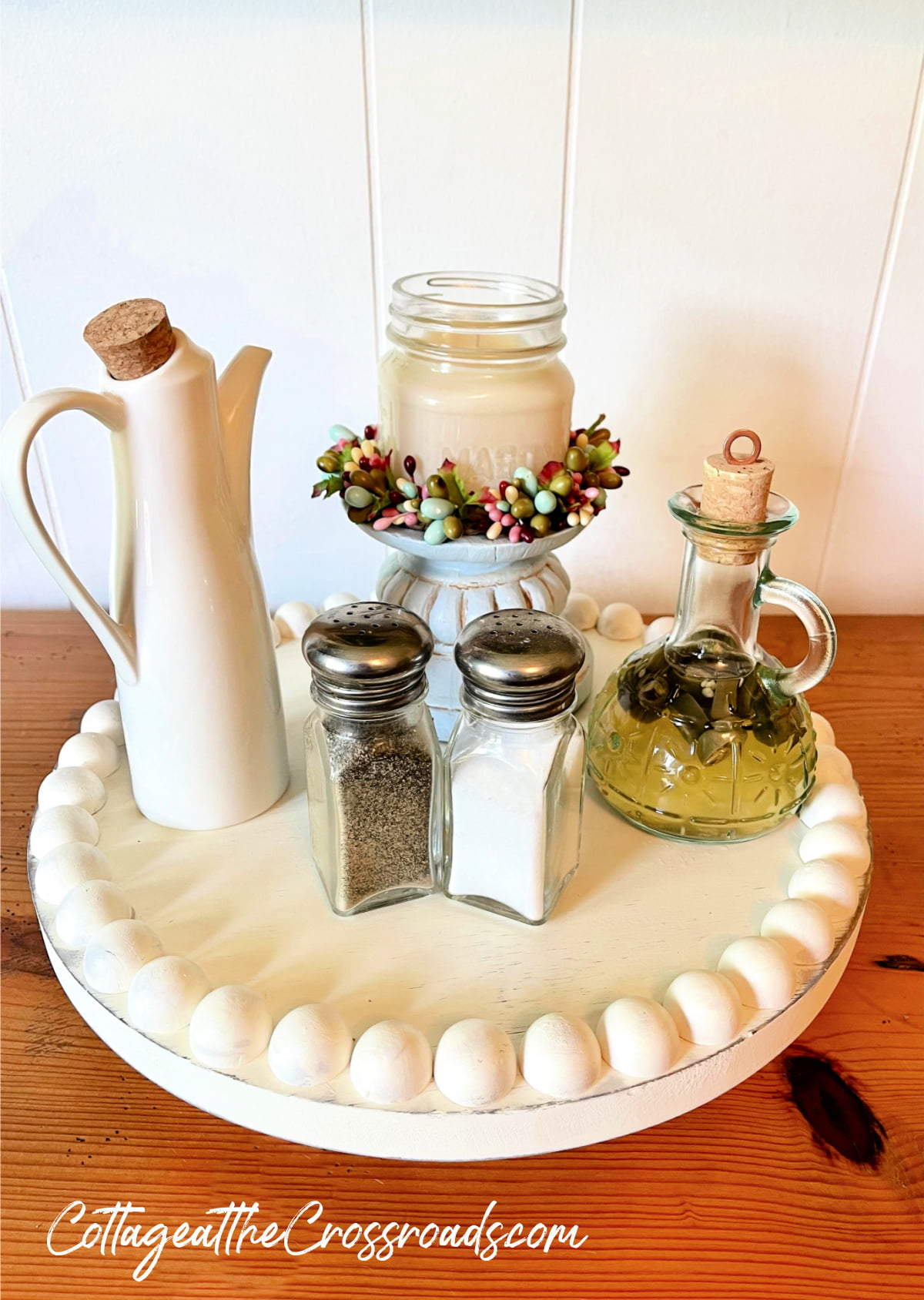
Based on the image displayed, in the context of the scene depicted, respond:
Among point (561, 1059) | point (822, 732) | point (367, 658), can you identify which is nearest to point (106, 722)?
point (367, 658)

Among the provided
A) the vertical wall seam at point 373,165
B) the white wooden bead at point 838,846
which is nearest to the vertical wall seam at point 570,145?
the vertical wall seam at point 373,165

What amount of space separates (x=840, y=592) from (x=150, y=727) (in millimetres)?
683

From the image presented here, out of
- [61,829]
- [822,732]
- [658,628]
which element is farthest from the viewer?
[658,628]

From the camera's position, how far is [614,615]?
0.75m

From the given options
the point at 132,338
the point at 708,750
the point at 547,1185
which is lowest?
the point at 547,1185

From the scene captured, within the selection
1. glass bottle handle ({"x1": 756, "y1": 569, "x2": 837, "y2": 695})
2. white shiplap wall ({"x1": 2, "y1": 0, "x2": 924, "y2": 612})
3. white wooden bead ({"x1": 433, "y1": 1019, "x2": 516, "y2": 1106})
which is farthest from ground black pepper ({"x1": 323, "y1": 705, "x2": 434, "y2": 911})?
white shiplap wall ({"x1": 2, "y1": 0, "x2": 924, "y2": 612})

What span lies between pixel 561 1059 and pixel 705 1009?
71 mm

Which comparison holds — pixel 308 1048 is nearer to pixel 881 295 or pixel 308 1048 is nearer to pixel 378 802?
pixel 378 802

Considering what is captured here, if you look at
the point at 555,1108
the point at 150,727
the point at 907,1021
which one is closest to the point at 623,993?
the point at 555,1108

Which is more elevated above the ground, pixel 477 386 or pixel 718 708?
pixel 477 386

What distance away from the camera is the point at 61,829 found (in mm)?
510

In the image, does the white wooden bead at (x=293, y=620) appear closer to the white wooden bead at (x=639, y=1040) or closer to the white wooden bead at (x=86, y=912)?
the white wooden bead at (x=86, y=912)

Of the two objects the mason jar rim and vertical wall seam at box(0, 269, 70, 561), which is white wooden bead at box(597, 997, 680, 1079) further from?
vertical wall seam at box(0, 269, 70, 561)

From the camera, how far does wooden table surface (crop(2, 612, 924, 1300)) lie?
0.39 metres
